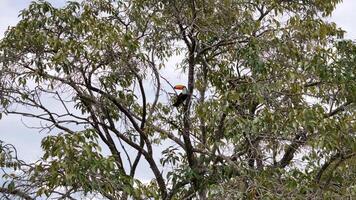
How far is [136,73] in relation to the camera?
5285 millimetres

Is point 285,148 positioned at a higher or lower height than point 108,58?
lower

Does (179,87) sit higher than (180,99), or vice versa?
(179,87)

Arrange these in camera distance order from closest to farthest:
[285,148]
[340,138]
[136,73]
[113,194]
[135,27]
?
[113,194]
[340,138]
[285,148]
[136,73]
[135,27]

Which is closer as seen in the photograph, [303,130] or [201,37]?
[303,130]

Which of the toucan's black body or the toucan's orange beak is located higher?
the toucan's orange beak

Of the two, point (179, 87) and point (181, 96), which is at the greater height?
point (179, 87)

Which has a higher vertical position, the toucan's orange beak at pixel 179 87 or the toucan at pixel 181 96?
the toucan's orange beak at pixel 179 87

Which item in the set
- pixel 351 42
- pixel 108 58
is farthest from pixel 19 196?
pixel 351 42

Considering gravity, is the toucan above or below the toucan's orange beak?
below

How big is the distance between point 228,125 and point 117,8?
2.17m

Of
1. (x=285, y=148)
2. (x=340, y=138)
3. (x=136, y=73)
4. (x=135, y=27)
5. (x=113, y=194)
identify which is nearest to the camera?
(x=113, y=194)

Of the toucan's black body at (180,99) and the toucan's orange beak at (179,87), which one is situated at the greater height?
the toucan's orange beak at (179,87)

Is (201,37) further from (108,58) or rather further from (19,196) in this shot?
(19,196)

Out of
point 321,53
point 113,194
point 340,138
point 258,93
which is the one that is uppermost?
point 321,53
